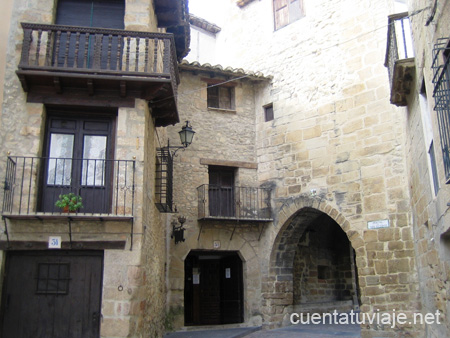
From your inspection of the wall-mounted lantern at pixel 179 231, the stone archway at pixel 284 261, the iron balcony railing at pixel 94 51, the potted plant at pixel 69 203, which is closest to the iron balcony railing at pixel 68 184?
the potted plant at pixel 69 203

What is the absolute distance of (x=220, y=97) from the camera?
44.9 feet

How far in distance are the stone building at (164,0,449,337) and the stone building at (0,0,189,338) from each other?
171 inches

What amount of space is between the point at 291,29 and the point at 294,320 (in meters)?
8.16

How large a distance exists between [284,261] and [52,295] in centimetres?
703

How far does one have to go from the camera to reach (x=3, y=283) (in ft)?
23.0

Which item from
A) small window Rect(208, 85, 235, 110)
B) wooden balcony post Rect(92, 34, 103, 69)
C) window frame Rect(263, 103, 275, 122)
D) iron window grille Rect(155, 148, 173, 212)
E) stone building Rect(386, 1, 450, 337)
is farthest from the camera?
small window Rect(208, 85, 235, 110)

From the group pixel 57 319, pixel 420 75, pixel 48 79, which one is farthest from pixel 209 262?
pixel 420 75

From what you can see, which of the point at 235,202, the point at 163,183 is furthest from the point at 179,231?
the point at 163,183

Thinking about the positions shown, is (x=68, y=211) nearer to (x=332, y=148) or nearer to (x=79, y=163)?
(x=79, y=163)

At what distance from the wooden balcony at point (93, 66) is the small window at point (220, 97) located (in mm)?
5495

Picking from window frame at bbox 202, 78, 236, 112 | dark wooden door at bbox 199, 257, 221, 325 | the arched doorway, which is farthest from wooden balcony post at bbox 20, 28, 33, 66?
the arched doorway

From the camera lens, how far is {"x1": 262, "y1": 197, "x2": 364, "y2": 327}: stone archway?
12.2 meters

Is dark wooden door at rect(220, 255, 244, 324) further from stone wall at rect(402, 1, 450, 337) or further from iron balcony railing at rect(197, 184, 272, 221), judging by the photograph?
stone wall at rect(402, 1, 450, 337)

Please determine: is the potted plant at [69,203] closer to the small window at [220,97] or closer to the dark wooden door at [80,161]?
the dark wooden door at [80,161]
